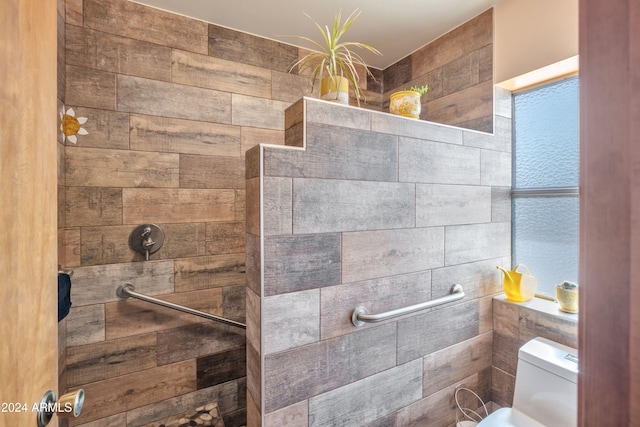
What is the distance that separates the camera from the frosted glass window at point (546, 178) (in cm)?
163

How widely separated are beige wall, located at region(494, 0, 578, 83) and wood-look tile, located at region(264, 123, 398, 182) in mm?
1017

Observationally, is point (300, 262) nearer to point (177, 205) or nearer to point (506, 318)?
Answer: point (177, 205)

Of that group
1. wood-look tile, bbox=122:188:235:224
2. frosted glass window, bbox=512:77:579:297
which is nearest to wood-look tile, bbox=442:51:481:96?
frosted glass window, bbox=512:77:579:297

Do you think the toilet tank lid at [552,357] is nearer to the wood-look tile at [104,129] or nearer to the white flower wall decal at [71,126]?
the wood-look tile at [104,129]

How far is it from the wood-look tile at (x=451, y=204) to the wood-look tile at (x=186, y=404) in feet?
5.52

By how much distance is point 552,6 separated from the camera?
154 cm

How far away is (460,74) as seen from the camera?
197 cm

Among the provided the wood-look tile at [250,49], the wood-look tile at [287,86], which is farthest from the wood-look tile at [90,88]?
the wood-look tile at [287,86]

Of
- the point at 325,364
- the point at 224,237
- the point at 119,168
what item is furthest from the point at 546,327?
the point at 119,168

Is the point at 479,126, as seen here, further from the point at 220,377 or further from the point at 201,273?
the point at 220,377

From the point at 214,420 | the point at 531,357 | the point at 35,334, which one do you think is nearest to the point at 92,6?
the point at 35,334

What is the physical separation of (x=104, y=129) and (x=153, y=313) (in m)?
1.12

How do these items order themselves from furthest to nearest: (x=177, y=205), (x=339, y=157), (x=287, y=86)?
(x=287, y=86) → (x=177, y=205) → (x=339, y=157)

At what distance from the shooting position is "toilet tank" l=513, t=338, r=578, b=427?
4.20ft
